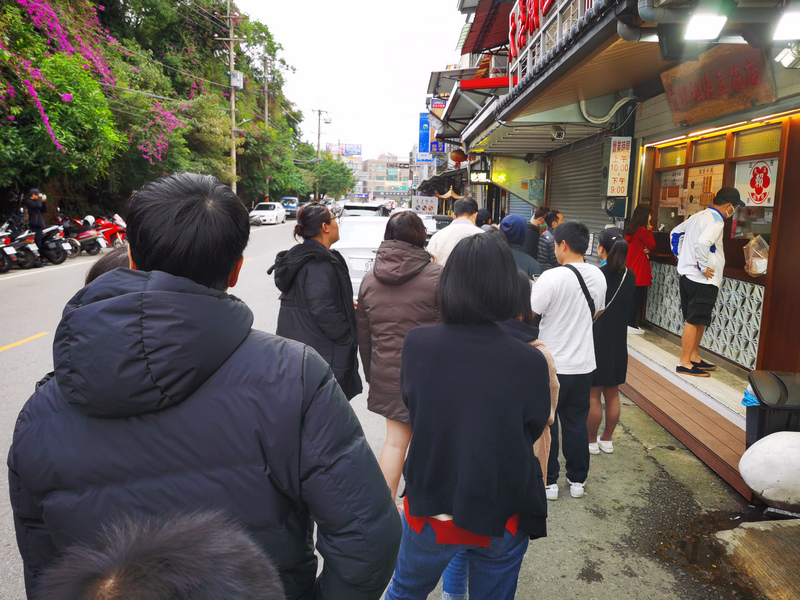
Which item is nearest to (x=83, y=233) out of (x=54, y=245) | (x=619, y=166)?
(x=54, y=245)

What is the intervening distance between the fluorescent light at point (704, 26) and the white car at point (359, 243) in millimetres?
4756

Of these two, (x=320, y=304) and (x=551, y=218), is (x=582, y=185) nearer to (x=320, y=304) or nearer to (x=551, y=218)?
(x=551, y=218)

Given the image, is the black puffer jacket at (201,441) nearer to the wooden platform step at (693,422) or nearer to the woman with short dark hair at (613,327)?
the woman with short dark hair at (613,327)

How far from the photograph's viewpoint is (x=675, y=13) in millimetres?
3391

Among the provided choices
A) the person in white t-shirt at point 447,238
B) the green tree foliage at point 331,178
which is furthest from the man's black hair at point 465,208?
the green tree foliage at point 331,178

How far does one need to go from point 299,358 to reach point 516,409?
941 mm

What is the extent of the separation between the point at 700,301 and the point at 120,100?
20.1m

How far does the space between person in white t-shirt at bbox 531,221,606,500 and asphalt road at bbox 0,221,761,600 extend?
18.7 inches

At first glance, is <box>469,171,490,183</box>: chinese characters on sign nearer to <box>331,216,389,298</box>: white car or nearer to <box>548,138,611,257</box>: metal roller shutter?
<box>548,138,611,257</box>: metal roller shutter

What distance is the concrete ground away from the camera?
2.87 m

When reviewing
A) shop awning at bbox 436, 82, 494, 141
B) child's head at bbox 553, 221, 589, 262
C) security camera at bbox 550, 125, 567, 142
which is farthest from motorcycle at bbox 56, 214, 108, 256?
child's head at bbox 553, 221, 589, 262

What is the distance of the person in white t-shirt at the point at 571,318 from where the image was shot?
3395 millimetres

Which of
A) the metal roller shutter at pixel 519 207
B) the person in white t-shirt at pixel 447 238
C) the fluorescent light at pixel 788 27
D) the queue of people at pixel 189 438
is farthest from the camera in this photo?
the metal roller shutter at pixel 519 207

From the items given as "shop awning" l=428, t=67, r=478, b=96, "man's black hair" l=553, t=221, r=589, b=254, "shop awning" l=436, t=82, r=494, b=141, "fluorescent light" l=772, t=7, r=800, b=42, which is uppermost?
"shop awning" l=428, t=67, r=478, b=96
